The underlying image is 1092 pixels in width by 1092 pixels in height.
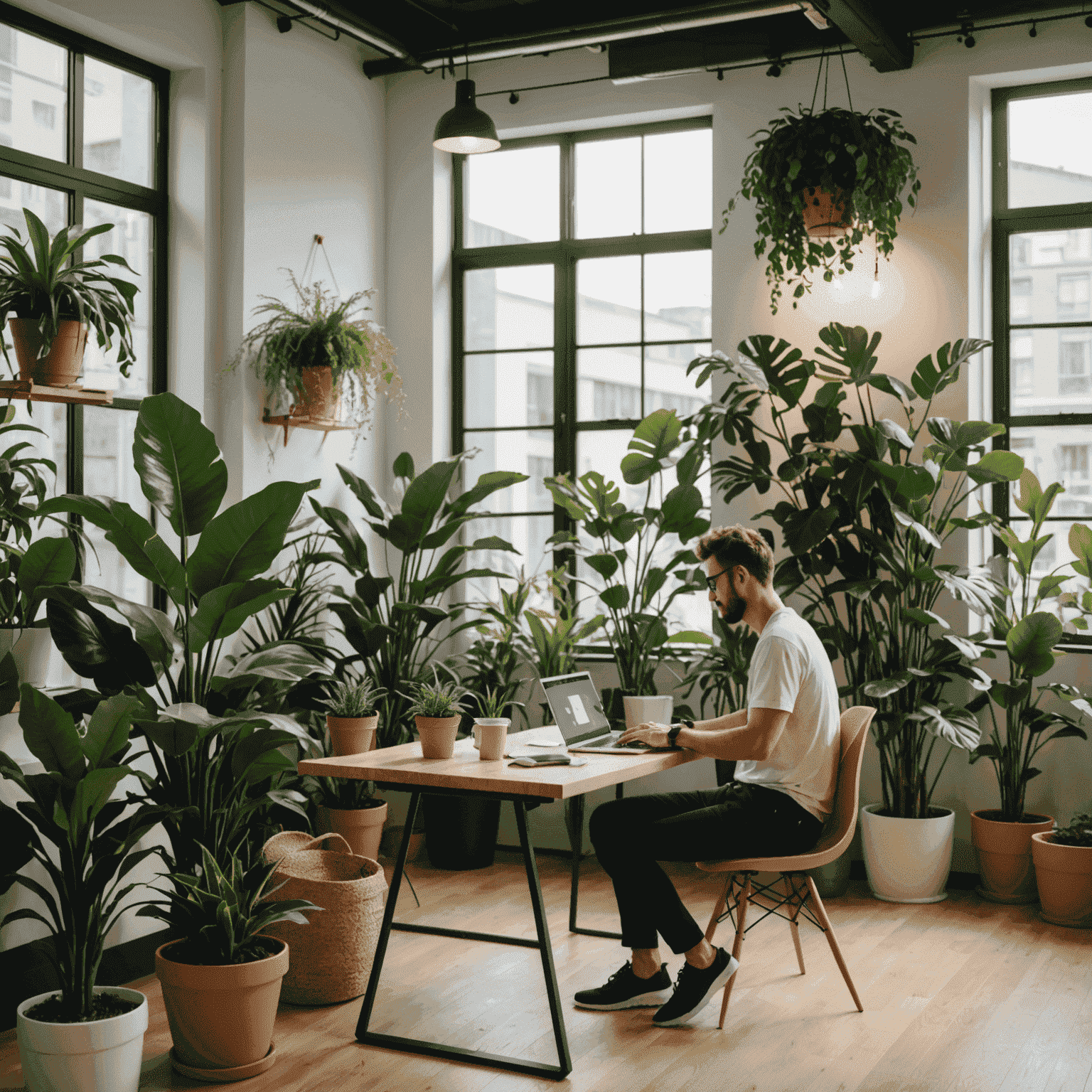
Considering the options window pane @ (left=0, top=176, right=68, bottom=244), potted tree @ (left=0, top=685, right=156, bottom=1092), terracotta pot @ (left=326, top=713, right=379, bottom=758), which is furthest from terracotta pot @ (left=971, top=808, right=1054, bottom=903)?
window pane @ (left=0, top=176, right=68, bottom=244)

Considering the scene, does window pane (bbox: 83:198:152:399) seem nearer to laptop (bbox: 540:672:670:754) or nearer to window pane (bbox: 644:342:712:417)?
laptop (bbox: 540:672:670:754)

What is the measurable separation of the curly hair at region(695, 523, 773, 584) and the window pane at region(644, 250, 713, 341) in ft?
7.60

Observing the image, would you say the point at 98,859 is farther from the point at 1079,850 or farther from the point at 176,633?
the point at 1079,850

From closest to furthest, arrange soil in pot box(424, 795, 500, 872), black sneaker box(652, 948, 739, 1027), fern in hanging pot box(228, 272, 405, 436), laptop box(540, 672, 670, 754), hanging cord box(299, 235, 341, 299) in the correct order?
black sneaker box(652, 948, 739, 1027) → laptop box(540, 672, 670, 754) → fern in hanging pot box(228, 272, 405, 436) → soil in pot box(424, 795, 500, 872) → hanging cord box(299, 235, 341, 299)

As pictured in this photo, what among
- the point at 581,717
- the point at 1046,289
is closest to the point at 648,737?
the point at 581,717

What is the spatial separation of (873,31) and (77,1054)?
433 cm

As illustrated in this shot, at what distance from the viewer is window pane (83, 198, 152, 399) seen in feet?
15.0

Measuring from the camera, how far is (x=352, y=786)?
471 cm

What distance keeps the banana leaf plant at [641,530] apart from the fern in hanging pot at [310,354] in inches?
38.1

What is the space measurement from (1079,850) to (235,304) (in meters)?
3.88

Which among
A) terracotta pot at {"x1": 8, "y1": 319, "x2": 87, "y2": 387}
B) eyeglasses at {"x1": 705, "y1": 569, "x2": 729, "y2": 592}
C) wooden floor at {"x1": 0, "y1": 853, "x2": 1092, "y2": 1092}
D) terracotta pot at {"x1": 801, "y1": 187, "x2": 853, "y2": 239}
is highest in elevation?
terracotta pot at {"x1": 801, "y1": 187, "x2": 853, "y2": 239}

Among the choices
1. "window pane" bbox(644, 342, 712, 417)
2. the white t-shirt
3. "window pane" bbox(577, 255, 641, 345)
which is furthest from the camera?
"window pane" bbox(577, 255, 641, 345)

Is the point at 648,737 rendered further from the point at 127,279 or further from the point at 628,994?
the point at 127,279

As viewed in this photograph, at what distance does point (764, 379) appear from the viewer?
4.95m
